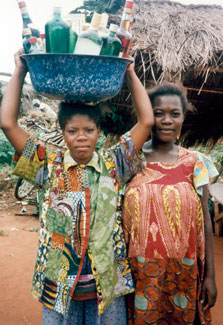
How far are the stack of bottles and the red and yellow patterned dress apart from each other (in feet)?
2.54

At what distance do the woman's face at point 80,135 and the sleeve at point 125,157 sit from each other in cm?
17

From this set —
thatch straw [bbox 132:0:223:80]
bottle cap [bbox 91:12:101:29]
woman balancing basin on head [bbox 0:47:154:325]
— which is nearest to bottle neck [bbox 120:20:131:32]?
bottle cap [bbox 91:12:101:29]

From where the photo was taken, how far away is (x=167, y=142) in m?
1.92

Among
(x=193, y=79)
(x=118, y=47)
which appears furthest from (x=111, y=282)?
(x=193, y=79)

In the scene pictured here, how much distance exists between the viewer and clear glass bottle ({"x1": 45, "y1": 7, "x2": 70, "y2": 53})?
4.09ft

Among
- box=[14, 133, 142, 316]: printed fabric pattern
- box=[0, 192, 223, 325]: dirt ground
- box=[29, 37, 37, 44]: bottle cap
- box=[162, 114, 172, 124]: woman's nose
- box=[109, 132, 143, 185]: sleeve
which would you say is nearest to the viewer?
box=[29, 37, 37, 44]: bottle cap

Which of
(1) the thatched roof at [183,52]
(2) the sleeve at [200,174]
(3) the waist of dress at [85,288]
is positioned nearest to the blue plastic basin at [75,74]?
(2) the sleeve at [200,174]

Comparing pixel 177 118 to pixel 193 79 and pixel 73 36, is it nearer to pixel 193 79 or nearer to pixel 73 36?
pixel 73 36

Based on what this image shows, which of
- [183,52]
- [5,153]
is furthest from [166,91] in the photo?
[5,153]

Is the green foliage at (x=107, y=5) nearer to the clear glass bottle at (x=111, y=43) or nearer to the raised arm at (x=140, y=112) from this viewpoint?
the raised arm at (x=140, y=112)

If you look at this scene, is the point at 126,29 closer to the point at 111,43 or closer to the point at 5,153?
the point at 111,43

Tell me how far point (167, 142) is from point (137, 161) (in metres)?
0.31

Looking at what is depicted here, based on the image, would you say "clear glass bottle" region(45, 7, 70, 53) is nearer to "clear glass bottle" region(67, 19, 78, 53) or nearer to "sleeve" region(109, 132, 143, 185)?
"clear glass bottle" region(67, 19, 78, 53)

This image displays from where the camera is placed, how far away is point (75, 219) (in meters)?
1.54
